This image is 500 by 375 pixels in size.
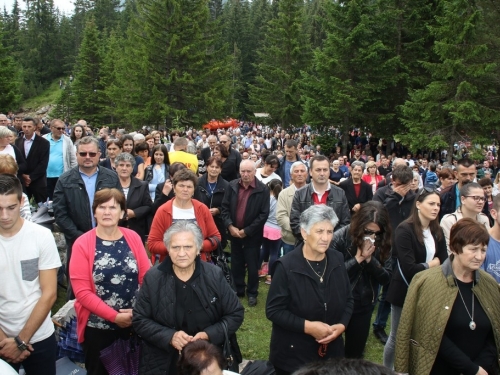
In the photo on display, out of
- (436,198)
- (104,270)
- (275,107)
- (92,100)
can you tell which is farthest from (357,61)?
(92,100)

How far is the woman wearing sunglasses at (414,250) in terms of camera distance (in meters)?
3.77

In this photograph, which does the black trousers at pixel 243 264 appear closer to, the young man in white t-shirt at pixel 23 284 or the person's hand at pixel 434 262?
the person's hand at pixel 434 262

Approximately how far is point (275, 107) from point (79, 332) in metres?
35.2

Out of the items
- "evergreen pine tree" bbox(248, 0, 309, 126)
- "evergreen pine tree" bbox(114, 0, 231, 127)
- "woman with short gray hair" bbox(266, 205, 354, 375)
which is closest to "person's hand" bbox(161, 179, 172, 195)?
"woman with short gray hair" bbox(266, 205, 354, 375)

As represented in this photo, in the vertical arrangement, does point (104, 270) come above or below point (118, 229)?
below

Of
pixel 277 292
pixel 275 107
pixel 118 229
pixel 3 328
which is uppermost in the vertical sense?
pixel 275 107

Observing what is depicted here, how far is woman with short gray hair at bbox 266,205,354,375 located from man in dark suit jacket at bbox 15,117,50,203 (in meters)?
4.75

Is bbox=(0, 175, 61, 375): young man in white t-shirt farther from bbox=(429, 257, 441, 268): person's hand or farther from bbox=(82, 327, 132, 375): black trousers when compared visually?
bbox=(429, 257, 441, 268): person's hand

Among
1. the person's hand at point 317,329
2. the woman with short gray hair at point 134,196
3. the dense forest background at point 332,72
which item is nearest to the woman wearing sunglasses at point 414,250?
the person's hand at point 317,329

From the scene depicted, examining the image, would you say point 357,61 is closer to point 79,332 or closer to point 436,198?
point 436,198

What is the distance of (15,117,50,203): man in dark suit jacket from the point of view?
6.39 metres

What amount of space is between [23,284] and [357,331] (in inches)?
103

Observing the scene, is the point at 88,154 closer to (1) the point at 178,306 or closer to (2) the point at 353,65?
(1) the point at 178,306

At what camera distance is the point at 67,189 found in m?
4.48
